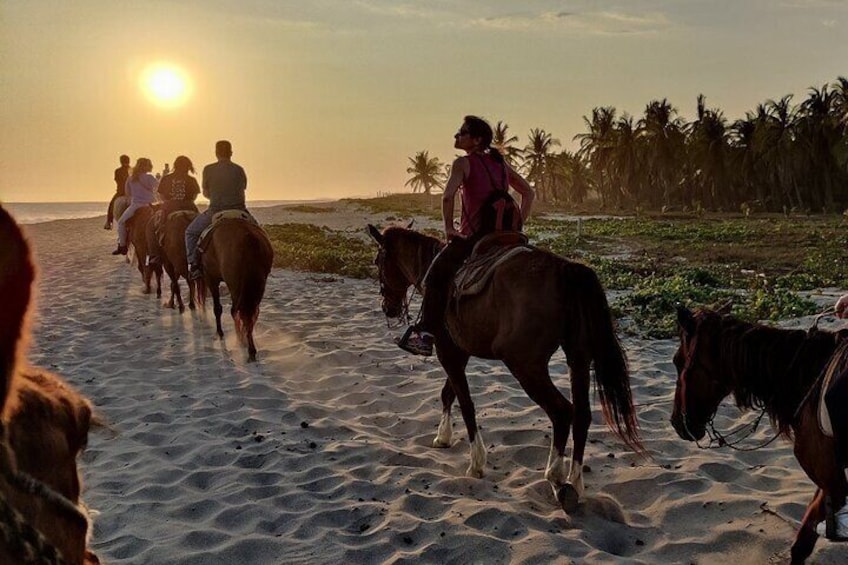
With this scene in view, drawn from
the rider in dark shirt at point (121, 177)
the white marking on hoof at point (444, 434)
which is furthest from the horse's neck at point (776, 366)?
the rider in dark shirt at point (121, 177)

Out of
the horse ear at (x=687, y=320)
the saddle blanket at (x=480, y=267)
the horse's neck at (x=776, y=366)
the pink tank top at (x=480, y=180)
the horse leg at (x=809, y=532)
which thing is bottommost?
the horse leg at (x=809, y=532)

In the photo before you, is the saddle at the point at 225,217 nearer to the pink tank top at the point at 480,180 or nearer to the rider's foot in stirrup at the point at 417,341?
the rider's foot in stirrup at the point at 417,341

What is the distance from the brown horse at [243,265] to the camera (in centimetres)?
875

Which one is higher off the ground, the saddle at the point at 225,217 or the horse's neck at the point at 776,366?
the saddle at the point at 225,217

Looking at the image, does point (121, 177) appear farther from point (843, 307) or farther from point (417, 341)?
point (843, 307)

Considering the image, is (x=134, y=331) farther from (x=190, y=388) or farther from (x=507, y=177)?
(x=507, y=177)

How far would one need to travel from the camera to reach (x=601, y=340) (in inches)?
182

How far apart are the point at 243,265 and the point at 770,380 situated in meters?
6.84

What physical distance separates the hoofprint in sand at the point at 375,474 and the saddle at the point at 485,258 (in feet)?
5.00

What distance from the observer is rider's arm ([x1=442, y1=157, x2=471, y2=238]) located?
5.31m

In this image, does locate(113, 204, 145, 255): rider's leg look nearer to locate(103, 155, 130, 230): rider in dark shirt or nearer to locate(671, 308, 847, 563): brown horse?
locate(103, 155, 130, 230): rider in dark shirt

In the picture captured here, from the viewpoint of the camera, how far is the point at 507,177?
18.1 ft

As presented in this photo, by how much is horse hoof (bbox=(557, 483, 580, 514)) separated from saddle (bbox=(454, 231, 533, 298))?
5.31ft

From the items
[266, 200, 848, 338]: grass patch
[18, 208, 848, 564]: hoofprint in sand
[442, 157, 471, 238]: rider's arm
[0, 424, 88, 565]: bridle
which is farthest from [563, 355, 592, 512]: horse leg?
[266, 200, 848, 338]: grass patch
